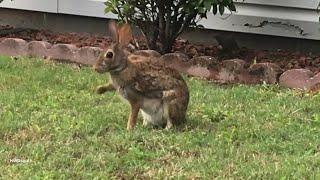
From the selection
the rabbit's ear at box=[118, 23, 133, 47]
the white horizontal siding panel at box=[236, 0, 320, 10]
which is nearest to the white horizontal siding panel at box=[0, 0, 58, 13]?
the white horizontal siding panel at box=[236, 0, 320, 10]

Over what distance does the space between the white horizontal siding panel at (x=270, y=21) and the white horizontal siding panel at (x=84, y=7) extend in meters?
1.71

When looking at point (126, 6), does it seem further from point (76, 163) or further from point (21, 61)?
point (76, 163)

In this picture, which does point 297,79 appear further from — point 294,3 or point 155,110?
point 155,110

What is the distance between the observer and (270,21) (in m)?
9.63

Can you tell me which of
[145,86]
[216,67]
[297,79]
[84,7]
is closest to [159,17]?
[216,67]

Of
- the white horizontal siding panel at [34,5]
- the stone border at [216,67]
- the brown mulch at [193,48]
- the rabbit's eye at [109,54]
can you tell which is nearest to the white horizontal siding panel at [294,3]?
the brown mulch at [193,48]

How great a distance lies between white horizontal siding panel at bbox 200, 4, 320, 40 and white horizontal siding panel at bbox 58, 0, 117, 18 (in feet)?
5.61

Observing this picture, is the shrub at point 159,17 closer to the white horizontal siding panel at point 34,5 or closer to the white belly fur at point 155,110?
the white horizontal siding panel at point 34,5

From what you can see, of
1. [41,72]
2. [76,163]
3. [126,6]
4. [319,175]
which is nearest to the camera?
[319,175]

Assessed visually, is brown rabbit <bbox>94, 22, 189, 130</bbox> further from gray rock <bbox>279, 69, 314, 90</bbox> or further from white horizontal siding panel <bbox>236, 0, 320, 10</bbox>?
white horizontal siding panel <bbox>236, 0, 320, 10</bbox>

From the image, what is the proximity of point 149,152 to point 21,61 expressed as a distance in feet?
13.2

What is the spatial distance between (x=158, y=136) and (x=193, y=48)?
409 centimetres

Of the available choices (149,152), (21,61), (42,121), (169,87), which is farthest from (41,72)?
(149,152)

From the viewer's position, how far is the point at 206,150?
541cm
